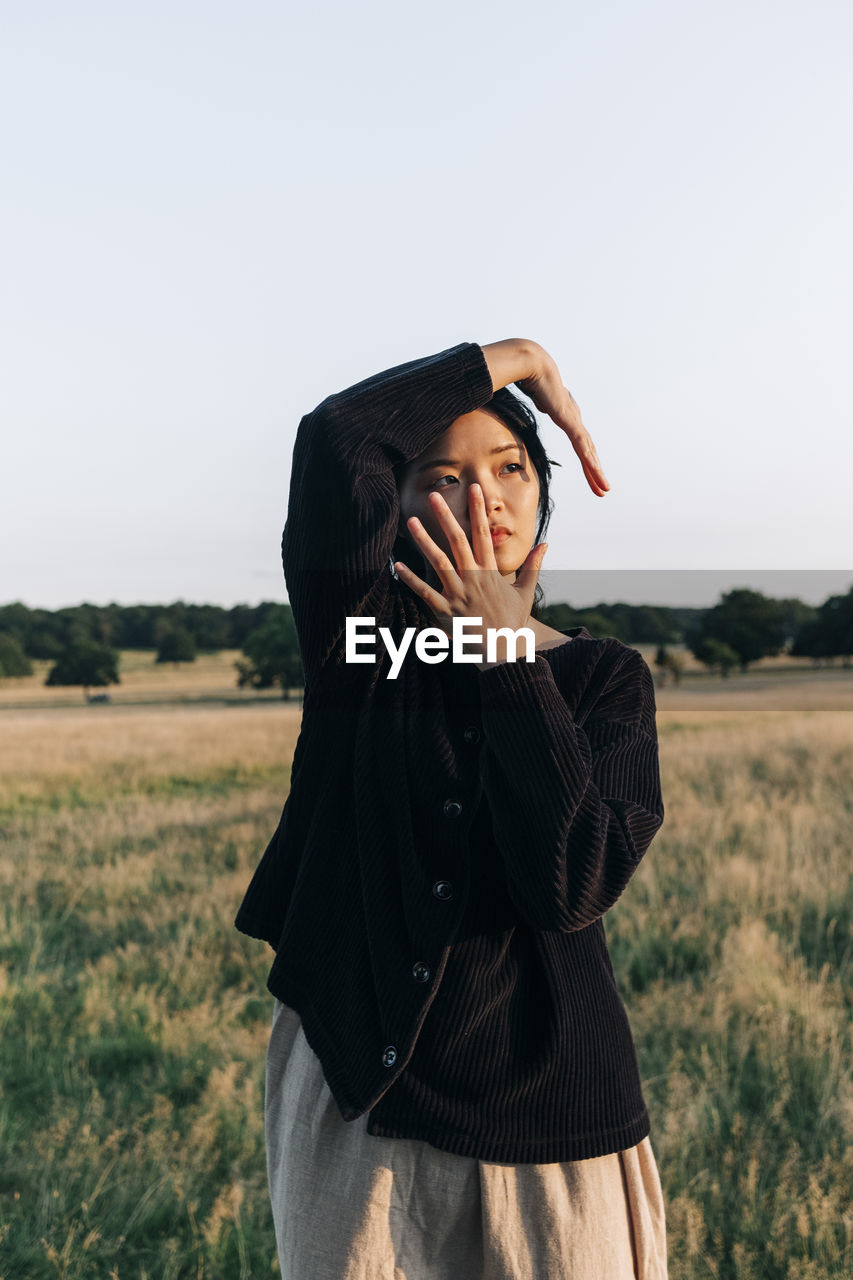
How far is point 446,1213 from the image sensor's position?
58.2 inches

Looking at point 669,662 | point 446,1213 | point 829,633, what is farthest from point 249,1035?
point 446,1213

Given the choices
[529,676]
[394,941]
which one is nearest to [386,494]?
[529,676]

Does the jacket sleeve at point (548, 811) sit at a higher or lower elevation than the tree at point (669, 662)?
lower

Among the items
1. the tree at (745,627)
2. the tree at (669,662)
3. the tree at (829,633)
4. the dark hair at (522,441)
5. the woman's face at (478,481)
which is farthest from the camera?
the tree at (829,633)

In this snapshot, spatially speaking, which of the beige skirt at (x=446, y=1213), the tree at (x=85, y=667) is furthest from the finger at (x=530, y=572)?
the tree at (x=85, y=667)

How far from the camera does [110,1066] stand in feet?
13.2

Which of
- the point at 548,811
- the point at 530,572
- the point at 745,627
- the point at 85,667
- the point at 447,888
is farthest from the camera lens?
the point at 85,667

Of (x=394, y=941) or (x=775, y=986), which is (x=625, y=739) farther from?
(x=775, y=986)

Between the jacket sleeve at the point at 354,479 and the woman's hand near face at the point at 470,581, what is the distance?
3.4 inches

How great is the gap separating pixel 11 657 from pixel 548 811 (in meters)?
28.5

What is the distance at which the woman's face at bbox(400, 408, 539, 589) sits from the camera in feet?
5.45

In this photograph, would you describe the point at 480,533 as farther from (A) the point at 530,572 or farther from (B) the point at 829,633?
(B) the point at 829,633

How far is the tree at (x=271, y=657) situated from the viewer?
2953 centimetres

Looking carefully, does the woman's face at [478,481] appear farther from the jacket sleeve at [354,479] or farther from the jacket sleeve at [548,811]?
the jacket sleeve at [548,811]
